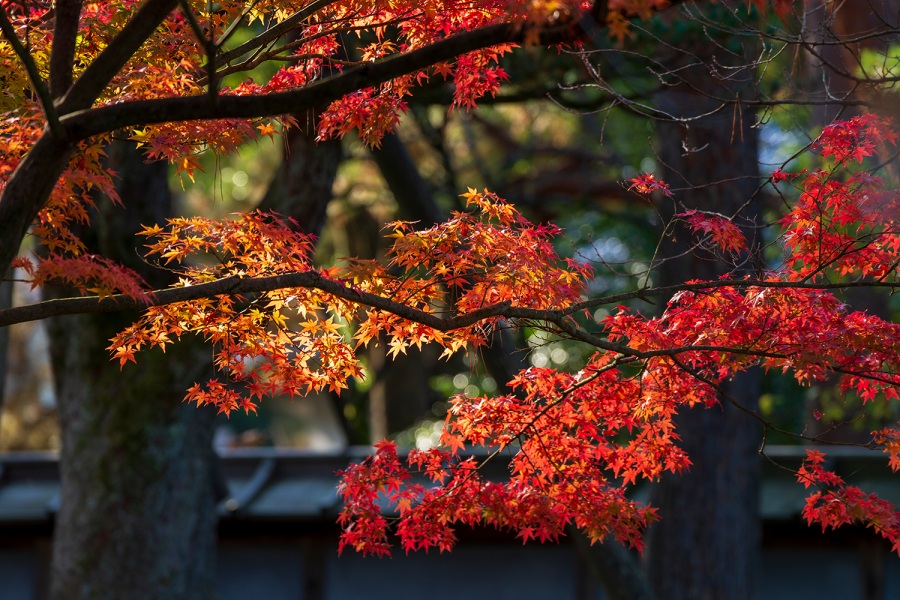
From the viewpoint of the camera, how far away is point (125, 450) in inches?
277

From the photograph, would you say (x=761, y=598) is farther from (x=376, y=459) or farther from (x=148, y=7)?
(x=148, y=7)

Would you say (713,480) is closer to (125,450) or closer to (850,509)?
(850,509)

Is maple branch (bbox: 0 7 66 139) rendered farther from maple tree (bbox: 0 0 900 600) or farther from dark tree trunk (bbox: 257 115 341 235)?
dark tree trunk (bbox: 257 115 341 235)

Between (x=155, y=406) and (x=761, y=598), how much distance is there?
536 centimetres

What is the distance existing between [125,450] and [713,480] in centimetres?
455

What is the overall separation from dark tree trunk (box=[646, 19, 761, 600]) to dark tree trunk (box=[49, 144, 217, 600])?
12.5ft

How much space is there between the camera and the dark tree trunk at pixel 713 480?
7629mm

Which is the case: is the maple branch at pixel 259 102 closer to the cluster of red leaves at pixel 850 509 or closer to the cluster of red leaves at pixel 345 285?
the cluster of red leaves at pixel 345 285

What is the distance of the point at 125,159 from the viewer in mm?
7219

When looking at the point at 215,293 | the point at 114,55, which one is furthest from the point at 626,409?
the point at 114,55

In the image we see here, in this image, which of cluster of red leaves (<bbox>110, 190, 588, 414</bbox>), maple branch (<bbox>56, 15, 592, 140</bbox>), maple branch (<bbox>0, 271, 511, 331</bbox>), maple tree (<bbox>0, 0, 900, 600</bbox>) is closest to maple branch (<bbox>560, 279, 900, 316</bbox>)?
maple tree (<bbox>0, 0, 900, 600</bbox>)

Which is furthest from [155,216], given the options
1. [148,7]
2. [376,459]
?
[148,7]

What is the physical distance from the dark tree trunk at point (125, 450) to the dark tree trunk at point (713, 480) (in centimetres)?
381

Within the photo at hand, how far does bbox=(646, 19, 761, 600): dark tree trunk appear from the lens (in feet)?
25.0
